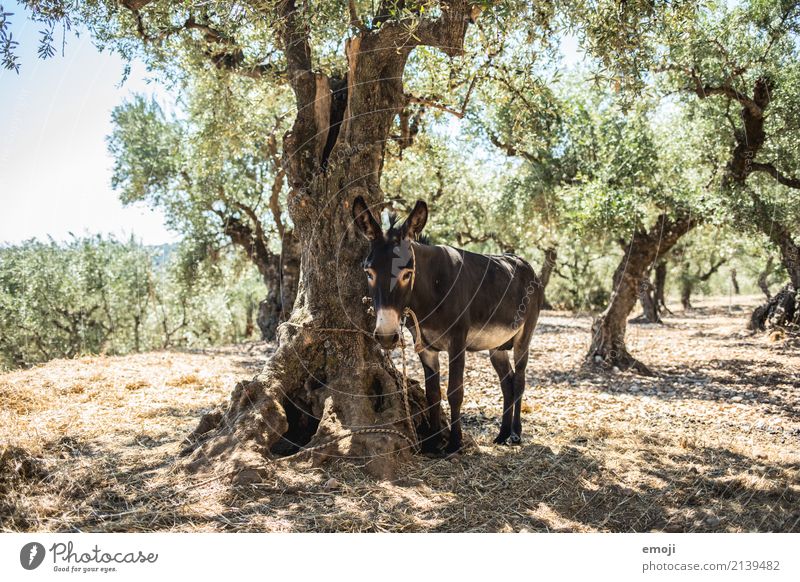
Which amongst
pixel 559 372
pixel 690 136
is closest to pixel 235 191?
pixel 559 372

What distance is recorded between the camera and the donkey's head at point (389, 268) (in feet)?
17.1

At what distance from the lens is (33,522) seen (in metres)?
4.44

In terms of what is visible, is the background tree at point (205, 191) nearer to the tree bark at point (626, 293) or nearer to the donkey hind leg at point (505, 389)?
the tree bark at point (626, 293)

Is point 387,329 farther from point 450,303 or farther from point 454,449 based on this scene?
point 454,449

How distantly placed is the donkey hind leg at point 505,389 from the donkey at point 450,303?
13 mm

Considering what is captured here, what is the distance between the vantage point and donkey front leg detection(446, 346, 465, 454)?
618cm

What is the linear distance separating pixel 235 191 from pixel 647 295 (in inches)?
759

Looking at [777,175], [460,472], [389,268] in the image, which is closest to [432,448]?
[460,472]

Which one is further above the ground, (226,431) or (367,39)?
(367,39)

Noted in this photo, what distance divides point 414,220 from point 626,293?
8893 millimetres

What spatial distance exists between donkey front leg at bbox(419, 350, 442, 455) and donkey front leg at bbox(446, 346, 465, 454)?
17cm

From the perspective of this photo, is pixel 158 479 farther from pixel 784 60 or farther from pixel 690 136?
pixel 690 136

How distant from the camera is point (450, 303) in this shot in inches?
240
